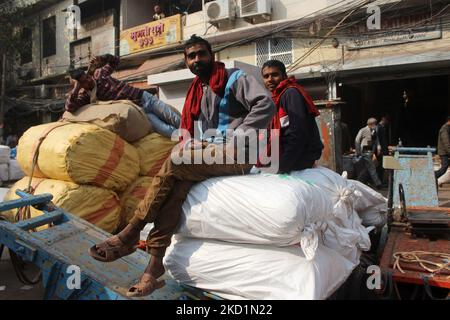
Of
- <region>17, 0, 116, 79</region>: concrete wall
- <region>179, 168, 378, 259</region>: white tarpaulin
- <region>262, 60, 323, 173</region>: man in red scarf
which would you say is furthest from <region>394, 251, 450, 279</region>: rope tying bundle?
<region>17, 0, 116, 79</region>: concrete wall

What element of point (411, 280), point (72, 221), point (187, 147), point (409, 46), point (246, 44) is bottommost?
point (411, 280)

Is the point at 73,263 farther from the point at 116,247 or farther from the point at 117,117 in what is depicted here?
the point at 117,117

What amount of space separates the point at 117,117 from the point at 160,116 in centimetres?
63

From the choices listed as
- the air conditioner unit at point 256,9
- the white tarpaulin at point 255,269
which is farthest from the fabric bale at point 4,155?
the air conditioner unit at point 256,9

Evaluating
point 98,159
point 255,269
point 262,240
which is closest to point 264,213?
point 262,240

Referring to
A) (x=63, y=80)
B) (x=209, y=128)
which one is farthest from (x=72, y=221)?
(x=63, y=80)

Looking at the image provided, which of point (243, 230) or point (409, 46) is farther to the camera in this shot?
point (409, 46)

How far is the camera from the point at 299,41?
11.0 meters

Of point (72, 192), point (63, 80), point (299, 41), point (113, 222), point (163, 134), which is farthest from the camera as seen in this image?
point (63, 80)

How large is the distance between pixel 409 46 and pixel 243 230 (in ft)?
29.2

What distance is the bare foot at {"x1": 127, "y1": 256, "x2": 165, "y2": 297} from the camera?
2.04 m

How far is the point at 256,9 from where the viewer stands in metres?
11.3

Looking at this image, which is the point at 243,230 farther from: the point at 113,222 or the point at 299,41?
the point at 299,41

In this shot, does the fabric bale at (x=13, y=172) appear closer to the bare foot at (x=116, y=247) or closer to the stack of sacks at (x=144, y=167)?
the stack of sacks at (x=144, y=167)
